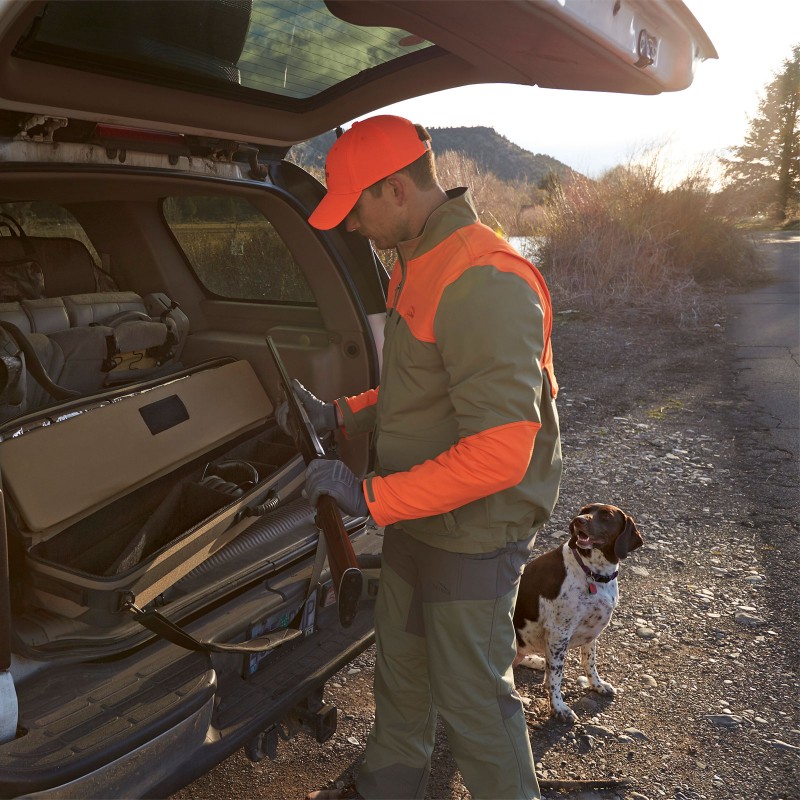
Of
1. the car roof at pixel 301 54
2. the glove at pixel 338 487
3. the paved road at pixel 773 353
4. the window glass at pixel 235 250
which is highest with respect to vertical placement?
the car roof at pixel 301 54

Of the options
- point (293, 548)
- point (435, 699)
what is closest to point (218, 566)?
point (293, 548)

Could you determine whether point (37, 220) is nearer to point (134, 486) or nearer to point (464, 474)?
point (134, 486)

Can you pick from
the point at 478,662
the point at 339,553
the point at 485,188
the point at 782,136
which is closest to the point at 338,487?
the point at 339,553

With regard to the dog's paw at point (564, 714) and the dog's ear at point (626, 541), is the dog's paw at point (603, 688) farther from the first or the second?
the dog's ear at point (626, 541)

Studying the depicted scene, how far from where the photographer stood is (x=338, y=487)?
7.22 ft

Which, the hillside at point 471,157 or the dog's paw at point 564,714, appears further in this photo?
the hillside at point 471,157

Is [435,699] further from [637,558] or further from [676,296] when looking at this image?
[676,296]

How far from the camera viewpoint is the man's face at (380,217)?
2074 millimetres

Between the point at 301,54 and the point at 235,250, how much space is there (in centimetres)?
156

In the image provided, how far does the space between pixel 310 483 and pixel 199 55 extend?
1.33m

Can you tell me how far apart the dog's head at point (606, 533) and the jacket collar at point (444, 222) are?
1.44 m

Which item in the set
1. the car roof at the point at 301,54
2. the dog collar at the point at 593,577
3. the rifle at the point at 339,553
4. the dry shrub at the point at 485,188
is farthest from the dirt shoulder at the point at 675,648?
the dry shrub at the point at 485,188

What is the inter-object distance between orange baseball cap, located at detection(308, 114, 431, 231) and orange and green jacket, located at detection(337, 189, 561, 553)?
0.59 ft

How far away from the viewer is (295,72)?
2.58 metres
